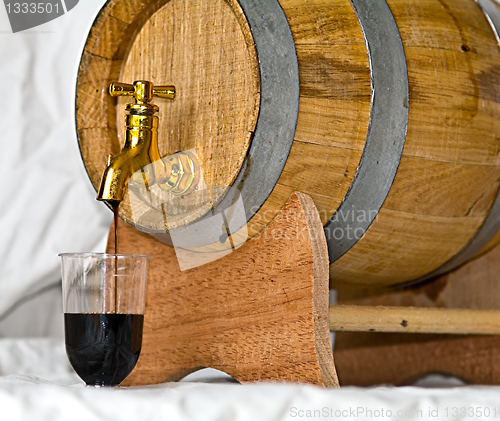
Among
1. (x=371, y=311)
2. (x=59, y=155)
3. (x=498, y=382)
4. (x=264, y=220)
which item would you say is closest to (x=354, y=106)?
(x=264, y=220)

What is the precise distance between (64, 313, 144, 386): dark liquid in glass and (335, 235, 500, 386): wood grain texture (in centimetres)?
63

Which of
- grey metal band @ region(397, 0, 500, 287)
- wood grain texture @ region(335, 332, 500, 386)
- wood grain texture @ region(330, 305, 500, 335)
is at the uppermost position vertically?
grey metal band @ region(397, 0, 500, 287)

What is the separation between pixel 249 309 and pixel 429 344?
1.89ft

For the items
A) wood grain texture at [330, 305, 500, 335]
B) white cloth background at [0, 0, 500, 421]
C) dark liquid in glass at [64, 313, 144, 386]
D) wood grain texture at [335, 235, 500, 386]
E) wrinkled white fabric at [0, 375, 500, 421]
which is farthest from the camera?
white cloth background at [0, 0, 500, 421]

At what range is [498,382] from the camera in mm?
1188

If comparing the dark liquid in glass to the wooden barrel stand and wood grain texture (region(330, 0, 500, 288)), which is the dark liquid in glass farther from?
wood grain texture (region(330, 0, 500, 288))

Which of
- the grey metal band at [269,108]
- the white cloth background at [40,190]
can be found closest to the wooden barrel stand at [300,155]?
the grey metal band at [269,108]

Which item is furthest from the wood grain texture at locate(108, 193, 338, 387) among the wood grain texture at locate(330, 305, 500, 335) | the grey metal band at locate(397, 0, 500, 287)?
the grey metal band at locate(397, 0, 500, 287)

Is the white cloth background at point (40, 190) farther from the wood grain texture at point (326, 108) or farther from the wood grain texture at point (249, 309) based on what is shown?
the wood grain texture at point (326, 108)

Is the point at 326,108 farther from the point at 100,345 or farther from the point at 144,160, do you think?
the point at 100,345

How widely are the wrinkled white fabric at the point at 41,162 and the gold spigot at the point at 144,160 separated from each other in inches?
22.1

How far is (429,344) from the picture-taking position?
1313 mm

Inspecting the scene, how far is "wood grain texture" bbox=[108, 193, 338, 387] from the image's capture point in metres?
0.81

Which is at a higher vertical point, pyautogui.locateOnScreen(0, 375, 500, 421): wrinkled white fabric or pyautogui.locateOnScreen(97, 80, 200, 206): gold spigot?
pyautogui.locateOnScreen(97, 80, 200, 206): gold spigot
